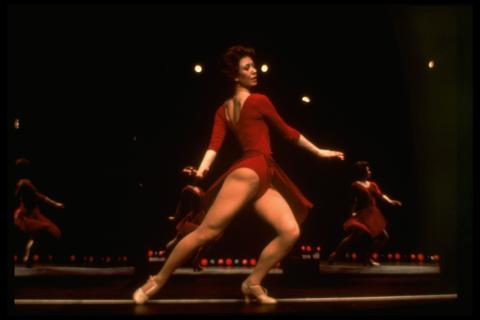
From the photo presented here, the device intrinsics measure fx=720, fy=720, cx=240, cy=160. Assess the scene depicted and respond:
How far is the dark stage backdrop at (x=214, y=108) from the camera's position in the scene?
7.59 metres

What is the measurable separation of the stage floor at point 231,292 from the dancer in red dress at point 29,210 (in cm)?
47

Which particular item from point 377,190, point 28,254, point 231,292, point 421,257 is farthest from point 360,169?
point 28,254

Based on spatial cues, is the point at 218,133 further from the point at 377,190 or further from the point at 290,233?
the point at 377,190

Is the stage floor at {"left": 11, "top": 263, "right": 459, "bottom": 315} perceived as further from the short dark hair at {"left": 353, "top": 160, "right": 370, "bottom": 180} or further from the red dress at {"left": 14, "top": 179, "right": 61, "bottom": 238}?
the short dark hair at {"left": 353, "top": 160, "right": 370, "bottom": 180}

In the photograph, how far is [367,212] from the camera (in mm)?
8625

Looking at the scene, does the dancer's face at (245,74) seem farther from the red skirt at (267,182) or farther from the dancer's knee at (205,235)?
the dancer's knee at (205,235)

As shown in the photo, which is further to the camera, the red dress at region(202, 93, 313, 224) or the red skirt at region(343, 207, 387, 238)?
the red skirt at region(343, 207, 387, 238)

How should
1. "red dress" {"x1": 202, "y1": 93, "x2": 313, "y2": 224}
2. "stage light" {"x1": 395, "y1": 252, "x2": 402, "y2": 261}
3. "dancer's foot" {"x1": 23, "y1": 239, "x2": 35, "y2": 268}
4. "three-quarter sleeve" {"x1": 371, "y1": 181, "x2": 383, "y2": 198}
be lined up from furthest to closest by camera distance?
"stage light" {"x1": 395, "y1": 252, "x2": 402, "y2": 261} < "three-quarter sleeve" {"x1": 371, "y1": 181, "x2": 383, "y2": 198} < "dancer's foot" {"x1": 23, "y1": 239, "x2": 35, "y2": 268} < "red dress" {"x1": 202, "y1": 93, "x2": 313, "y2": 224}

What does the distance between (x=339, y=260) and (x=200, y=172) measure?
4.49 metres

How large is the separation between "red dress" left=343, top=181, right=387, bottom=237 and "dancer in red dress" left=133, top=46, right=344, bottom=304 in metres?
2.78

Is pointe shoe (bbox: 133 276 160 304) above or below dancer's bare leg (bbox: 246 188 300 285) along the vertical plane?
below

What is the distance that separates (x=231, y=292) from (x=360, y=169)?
9.60ft

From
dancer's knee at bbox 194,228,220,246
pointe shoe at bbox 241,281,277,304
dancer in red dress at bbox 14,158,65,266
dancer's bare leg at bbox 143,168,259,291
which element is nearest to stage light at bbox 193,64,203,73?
dancer in red dress at bbox 14,158,65,266

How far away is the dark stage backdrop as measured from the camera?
759 centimetres
